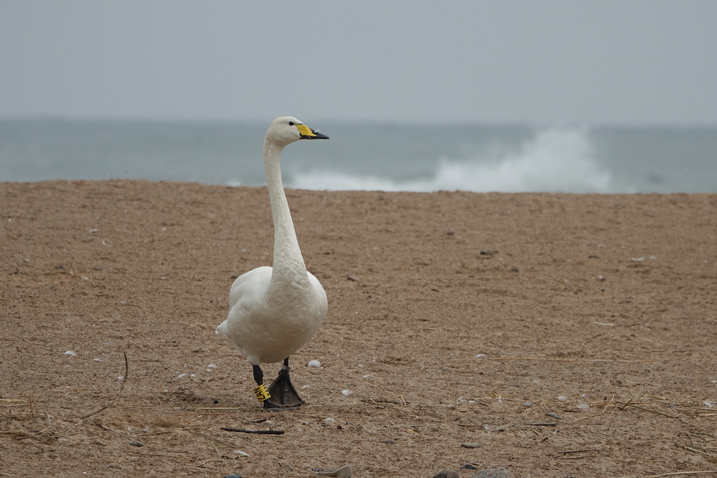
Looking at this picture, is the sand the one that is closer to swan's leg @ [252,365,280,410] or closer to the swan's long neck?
swan's leg @ [252,365,280,410]

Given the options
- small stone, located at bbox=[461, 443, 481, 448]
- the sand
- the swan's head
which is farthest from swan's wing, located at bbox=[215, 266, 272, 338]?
small stone, located at bbox=[461, 443, 481, 448]

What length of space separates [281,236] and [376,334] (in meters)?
2.45

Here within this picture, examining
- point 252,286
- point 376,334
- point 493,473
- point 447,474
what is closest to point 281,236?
point 252,286

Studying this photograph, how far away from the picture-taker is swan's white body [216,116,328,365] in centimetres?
438

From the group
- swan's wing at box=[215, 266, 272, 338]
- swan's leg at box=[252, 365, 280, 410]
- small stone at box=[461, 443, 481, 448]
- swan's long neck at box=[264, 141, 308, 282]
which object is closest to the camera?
small stone at box=[461, 443, 481, 448]

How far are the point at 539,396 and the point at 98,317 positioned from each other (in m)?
4.22

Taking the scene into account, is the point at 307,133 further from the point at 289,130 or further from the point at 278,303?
the point at 278,303

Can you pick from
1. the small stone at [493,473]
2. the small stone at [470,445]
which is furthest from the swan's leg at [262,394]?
the small stone at [493,473]

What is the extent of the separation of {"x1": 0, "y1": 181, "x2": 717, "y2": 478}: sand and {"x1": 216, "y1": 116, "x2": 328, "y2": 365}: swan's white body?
48 cm

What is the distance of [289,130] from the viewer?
4738 mm

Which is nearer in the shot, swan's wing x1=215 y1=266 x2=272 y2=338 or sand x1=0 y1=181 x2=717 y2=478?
sand x1=0 y1=181 x2=717 y2=478

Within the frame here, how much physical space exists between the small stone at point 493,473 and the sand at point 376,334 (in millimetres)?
182

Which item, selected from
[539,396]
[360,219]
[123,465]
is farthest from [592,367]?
[360,219]

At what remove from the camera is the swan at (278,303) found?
4.39 metres
